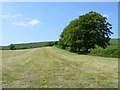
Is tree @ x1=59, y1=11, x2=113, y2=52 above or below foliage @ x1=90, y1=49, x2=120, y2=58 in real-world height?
above

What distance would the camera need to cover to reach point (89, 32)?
69.7m

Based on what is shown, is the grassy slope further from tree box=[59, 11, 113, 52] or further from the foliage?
tree box=[59, 11, 113, 52]

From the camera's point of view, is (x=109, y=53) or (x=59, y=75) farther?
(x=109, y=53)

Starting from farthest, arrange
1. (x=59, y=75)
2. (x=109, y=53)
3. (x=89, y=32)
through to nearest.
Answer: (x=89, y=32) < (x=109, y=53) < (x=59, y=75)

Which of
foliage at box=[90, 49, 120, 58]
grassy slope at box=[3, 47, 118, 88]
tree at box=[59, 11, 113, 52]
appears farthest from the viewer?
tree at box=[59, 11, 113, 52]

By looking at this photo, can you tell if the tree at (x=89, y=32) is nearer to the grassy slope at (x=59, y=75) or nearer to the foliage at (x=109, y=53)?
the foliage at (x=109, y=53)

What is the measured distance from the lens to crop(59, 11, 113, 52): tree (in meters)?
69.9

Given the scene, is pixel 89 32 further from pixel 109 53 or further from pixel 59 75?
pixel 59 75

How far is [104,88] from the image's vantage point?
13.8 meters

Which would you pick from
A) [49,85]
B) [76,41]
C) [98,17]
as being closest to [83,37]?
[76,41]

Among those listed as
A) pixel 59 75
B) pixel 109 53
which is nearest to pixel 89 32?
pixel 109 53

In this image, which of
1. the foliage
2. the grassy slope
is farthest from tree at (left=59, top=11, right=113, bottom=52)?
the grassy slope

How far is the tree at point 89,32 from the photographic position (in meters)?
69.9

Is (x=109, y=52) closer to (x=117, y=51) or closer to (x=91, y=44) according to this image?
(x=117, y=51)
